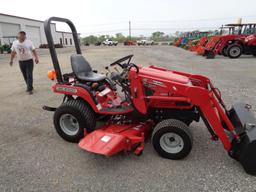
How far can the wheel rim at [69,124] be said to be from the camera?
3.09 meters

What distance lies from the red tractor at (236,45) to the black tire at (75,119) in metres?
12.4

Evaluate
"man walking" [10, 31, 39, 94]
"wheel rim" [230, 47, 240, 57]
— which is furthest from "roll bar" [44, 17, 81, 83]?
"wheel rim" [230, 47, 240, 57]

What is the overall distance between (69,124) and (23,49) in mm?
3297

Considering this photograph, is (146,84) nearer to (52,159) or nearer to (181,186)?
(181,186)

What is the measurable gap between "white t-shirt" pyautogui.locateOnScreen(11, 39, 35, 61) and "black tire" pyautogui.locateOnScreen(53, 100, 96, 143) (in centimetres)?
316

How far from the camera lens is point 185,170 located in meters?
2.40

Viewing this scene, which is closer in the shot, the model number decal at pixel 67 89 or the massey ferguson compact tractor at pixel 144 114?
the massey ferguson compact tractor at pixel 144 114

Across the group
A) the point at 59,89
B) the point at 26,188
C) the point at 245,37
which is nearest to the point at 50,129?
the point at 59,89

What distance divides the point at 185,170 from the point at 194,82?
1.32 meters

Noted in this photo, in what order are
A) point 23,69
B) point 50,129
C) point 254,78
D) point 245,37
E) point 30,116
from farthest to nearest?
point 245,37, point 254,78, point 23,69, point 30,116, point 50,129

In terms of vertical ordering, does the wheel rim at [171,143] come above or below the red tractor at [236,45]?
below

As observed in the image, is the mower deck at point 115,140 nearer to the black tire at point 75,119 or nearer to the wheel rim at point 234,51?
the black tire at point 75,119

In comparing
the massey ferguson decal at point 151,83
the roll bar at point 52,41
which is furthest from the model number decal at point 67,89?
the massey ferguson decal at point 151,83

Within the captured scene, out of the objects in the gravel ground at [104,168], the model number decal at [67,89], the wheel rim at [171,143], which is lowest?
the gravel ground at [104,168]
